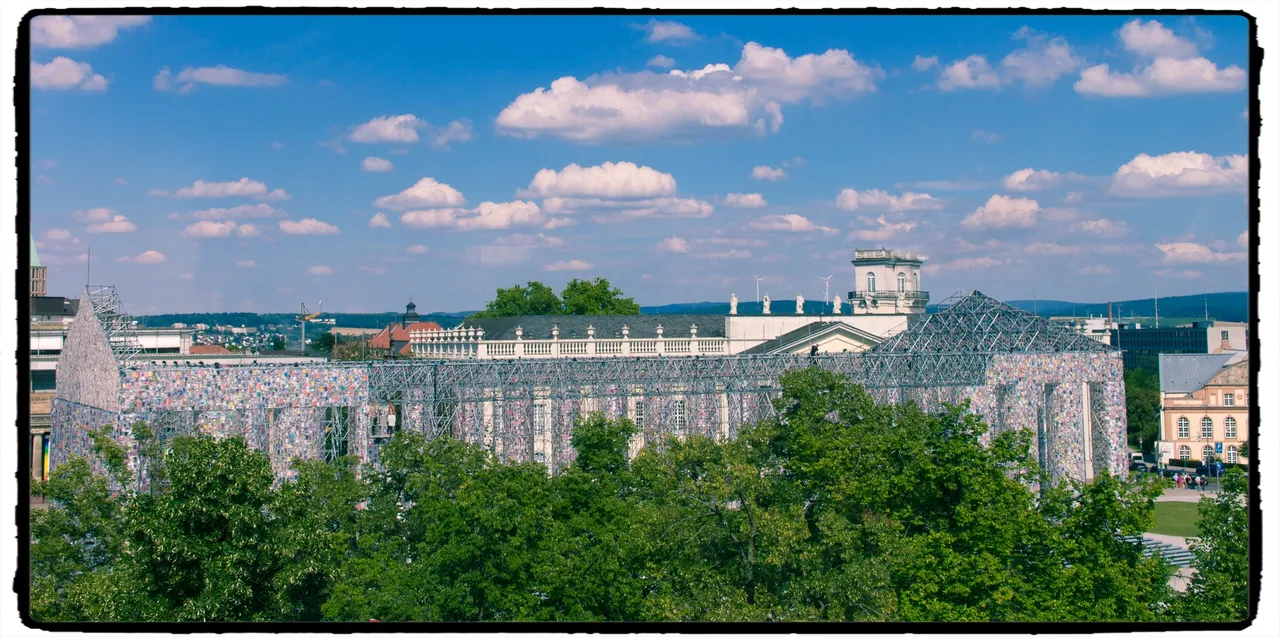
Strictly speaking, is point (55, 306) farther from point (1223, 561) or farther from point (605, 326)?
point (1223, 561)

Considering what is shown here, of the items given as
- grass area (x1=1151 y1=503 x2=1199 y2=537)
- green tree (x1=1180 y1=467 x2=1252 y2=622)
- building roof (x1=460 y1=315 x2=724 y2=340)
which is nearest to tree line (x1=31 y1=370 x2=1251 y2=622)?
green tree (x1=1180 y1=467 x2=1252 y2=622)

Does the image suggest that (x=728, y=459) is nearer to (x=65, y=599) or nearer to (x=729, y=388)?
(x=65, y=599)

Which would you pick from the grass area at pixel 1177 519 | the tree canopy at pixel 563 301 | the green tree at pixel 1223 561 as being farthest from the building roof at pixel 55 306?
the green tree at pixel 1223 561

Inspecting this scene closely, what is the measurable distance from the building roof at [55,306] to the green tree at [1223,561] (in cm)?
8370

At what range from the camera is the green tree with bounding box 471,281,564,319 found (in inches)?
4427

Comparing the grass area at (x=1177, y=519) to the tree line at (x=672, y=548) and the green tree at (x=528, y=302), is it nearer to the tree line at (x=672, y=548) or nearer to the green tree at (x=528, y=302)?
the tree line at (x=672, y=548)

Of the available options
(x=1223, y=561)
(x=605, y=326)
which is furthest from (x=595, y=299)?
(x=1223, y=561)

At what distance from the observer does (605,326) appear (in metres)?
81.2

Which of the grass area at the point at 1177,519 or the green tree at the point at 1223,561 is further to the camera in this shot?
the grass area at the point at 1177,519

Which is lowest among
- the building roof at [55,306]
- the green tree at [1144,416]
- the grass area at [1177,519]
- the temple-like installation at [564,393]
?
the grass area at [1177,519]

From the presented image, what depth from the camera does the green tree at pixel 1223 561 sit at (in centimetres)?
2914

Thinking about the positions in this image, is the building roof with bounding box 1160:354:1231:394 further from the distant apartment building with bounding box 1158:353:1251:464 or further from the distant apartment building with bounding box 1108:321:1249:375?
the distant apartment building with bounding box 1108:321:1249:375

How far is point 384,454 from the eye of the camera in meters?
42.8

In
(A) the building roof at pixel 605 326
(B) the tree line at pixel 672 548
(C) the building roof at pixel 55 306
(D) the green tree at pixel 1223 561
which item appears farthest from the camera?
(C) the building roof at pixel 55 306
